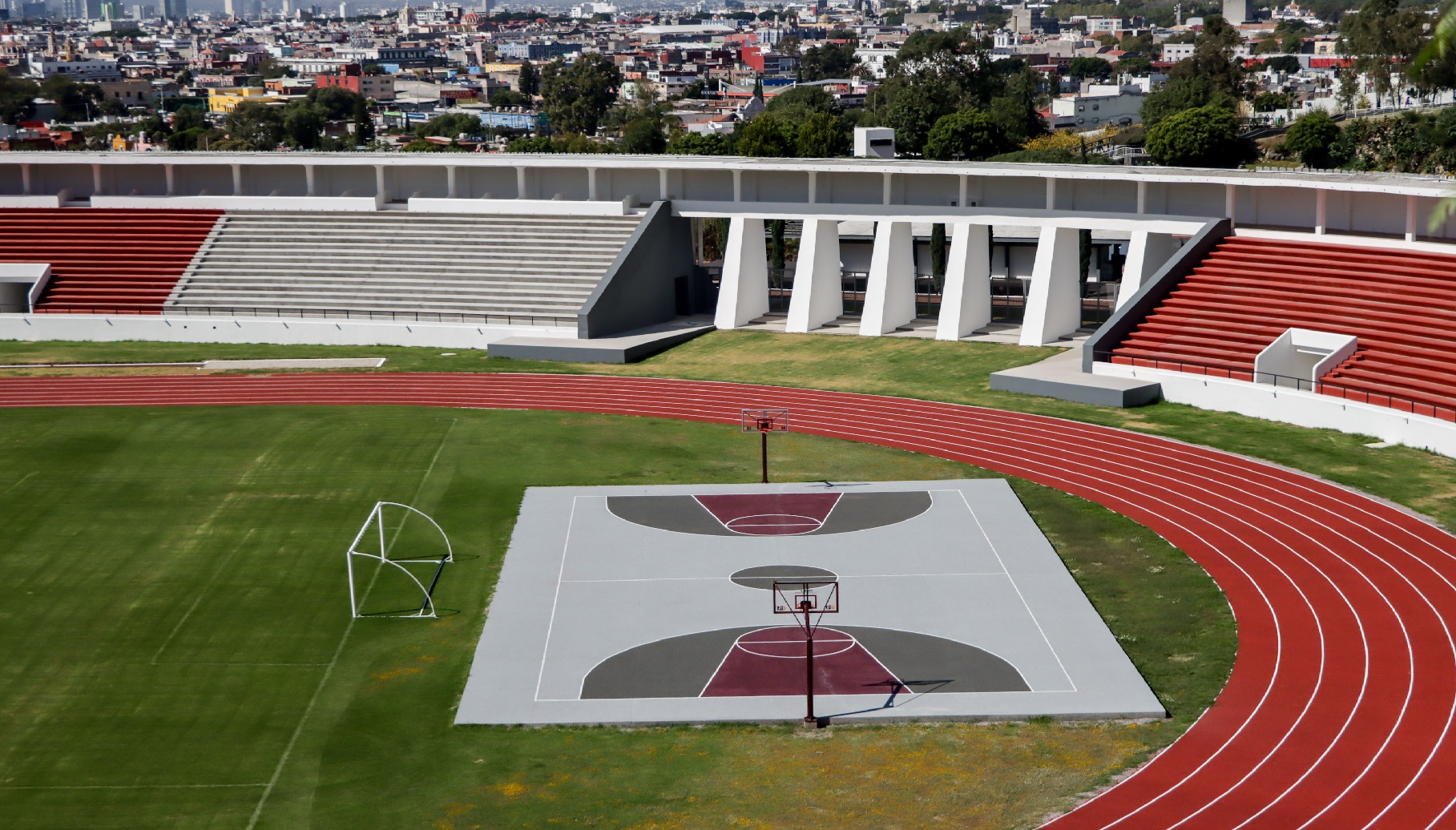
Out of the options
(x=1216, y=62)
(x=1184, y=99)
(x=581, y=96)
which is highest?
(x=1216, y=62)

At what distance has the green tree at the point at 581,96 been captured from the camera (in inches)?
6216

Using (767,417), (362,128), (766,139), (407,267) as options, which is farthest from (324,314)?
(362,128)

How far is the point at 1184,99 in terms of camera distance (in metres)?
99.4

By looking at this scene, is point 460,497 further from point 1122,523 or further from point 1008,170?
point 1008,170

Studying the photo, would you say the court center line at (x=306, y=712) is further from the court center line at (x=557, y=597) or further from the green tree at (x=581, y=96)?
the green tree at (x=581, y=96)

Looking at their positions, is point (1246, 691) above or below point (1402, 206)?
below

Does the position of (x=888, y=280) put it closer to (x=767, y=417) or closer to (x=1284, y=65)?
A: (x=767, y=417)

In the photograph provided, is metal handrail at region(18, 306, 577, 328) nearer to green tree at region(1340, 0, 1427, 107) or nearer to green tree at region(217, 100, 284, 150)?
green tree at region(1340, 0, 1427, 107)

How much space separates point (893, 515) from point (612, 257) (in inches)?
779

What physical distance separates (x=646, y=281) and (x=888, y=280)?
6.97 metres

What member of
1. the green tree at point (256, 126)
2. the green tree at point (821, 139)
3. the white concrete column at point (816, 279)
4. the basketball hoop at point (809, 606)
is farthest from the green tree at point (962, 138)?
the green tree at point (256, 126)

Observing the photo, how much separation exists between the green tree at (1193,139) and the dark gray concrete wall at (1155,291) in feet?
101

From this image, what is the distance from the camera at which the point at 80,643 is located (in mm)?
21438

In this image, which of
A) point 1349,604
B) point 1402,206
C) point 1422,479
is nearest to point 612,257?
point 1402,206
